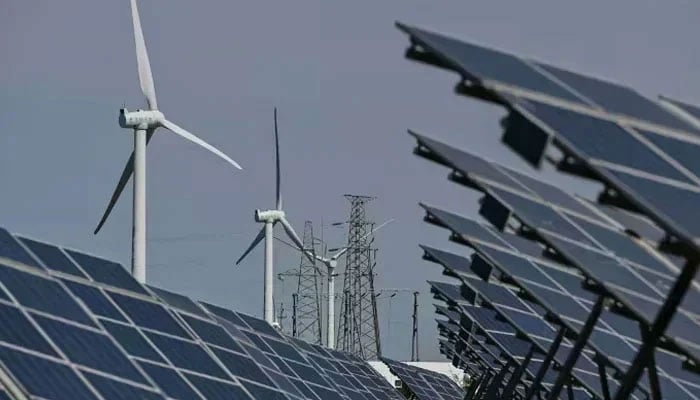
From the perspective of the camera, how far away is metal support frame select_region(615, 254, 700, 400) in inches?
602

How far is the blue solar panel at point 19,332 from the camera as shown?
2032cm

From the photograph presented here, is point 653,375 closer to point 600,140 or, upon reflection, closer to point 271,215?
point 600,140

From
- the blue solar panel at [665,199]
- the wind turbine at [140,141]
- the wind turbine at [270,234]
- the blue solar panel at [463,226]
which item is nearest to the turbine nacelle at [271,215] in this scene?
the wind turbine at [270,234]

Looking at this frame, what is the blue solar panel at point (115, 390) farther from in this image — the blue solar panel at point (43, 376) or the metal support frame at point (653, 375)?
the metal support frame at point (653, 375)

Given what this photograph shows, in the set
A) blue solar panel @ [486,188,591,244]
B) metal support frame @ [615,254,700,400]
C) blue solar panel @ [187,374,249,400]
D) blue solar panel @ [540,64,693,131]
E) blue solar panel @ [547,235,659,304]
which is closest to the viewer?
metal support frame @ [615,254,700,400]

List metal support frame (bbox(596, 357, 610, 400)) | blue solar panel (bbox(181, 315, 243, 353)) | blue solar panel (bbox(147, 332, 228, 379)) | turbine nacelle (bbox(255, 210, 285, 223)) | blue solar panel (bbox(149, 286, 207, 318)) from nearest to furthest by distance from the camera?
1. metal support frame (bbox(596, 357, 610, 400))
2. blue solar panel (bbox(147, 332, 228, 379))
3. blue solar panel (bbox(181, 315, 243, 353))
4. blue solar panel (bbox(149, 286, 207, 318))
5. turbine nacelle (bbox(255, 210, 285, 223))

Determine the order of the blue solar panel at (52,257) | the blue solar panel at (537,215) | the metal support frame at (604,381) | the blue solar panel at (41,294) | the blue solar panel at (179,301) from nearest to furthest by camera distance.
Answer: the blue solar panel at (537,215) → the blue solar panel at (41,294) → the metal support frame at (604,381) → the blue solar panel at (52,257) → the blue solar panel at (179,301)

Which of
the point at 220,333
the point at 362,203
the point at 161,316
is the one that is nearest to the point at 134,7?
the point at 220,333

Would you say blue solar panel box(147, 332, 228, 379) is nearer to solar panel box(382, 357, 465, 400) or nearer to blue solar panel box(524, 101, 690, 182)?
blue solar panel box(524, 101, 690, 182)

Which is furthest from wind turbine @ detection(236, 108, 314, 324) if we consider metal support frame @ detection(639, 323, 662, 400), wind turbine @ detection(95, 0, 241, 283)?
metal support frame @ detection(639, 323, 662, 400)

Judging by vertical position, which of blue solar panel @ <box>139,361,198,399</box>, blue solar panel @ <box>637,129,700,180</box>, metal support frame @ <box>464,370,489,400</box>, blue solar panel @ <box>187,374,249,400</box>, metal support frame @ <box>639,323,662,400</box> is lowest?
metal support frame @ <box>464,370,489,400</box>

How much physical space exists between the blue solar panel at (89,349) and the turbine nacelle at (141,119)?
68.0 feet

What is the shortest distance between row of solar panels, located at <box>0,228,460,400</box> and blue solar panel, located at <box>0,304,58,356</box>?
0.02 meters

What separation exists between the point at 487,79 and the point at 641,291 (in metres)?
6.14
